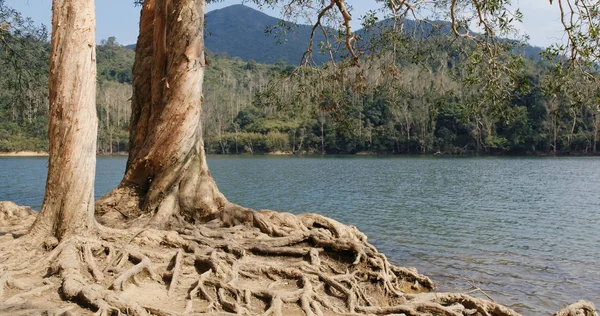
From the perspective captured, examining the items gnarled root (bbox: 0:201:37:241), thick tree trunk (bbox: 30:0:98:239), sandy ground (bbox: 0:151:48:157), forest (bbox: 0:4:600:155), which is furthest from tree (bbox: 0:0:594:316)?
sandy ground (bbox: 0:151:48:157)

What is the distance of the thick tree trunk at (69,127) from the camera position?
560 cm

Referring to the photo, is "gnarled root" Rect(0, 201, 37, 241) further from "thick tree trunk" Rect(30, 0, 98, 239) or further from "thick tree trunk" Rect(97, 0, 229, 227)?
"thick tree trunk" Rect(30, 0, 98, 239)

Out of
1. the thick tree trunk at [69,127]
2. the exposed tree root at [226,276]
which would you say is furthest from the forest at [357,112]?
the thick tree trunk at [69,127]

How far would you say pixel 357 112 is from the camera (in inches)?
2741

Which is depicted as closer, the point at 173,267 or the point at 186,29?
the point at 173,267

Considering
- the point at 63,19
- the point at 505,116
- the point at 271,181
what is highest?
the point at 63,19

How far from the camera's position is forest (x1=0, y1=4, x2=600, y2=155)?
1076cm

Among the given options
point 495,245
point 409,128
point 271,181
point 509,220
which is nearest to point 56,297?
point 495,245

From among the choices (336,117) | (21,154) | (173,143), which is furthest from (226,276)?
(21,154)

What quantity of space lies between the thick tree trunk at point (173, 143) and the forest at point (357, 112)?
423 centimetres

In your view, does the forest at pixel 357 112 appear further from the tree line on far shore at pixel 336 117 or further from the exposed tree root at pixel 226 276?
the exposed tree root at pixel 226 276

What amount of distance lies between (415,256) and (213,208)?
4.63 metres

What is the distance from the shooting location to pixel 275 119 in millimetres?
81500

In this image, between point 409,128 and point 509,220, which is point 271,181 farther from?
point 409,128
